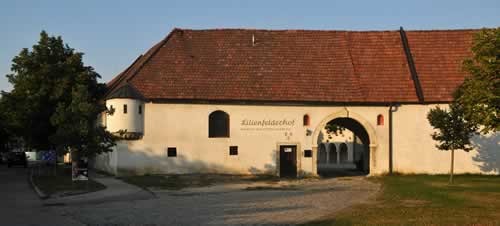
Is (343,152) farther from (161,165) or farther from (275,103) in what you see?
(161,165)

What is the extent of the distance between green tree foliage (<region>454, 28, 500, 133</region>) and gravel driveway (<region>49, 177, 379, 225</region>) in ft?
16.8

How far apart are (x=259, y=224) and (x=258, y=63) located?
23.0 meters

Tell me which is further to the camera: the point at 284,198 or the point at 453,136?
the point at 453,136

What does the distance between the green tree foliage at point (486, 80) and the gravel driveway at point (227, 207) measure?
5108 millimetres

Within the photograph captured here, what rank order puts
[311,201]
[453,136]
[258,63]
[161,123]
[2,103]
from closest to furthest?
[311,201], [453,136], [161,123], [258,63], [2,103]

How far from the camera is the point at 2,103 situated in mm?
41406

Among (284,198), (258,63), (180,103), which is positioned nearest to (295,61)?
(258,63)

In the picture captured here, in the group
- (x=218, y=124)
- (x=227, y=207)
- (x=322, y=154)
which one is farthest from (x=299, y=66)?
(x=322, y=154)

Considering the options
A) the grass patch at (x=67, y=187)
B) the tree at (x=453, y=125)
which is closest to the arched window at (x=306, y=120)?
the tree at (x=453, y=125)

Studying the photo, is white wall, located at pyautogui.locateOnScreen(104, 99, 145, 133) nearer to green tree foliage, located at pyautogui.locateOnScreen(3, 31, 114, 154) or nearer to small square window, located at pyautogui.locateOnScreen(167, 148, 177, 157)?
small square window, located at pyautogui.locateOnScreen(167, 148, 177, 157)

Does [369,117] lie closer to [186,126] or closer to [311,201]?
[186,126]

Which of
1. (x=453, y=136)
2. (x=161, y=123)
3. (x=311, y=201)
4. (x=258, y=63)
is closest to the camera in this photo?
(x=311, y=201)

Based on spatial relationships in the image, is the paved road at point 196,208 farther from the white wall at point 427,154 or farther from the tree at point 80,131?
the white wall at point 427,154

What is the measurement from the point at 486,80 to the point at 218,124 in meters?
18.2
